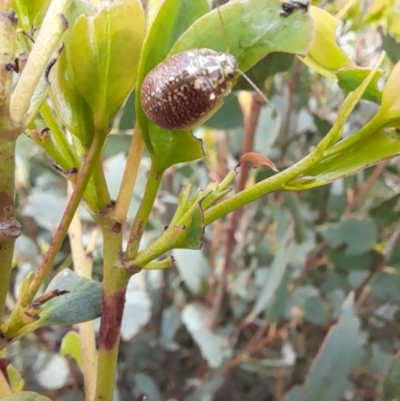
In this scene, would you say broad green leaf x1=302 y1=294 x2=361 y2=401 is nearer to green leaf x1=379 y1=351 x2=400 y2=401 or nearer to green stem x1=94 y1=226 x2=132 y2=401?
green leaf x1=379 y1=351 x2=400 y2=401

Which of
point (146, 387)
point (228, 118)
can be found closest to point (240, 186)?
point (228, 118)

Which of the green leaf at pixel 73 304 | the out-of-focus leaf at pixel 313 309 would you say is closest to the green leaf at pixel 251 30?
the green leaf at pixel 73 304

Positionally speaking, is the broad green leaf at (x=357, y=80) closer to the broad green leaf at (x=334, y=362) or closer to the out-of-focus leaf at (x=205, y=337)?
the broad green leaf at (x=334, y=362)

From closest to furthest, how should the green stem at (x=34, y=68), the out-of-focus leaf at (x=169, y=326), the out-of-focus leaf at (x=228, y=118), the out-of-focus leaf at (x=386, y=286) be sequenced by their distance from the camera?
the green stem at (x=34, y=68) < the out-of-focus leaf at (x=228, y=118) < the out-of-focus leaf at (x=386, y=286) < the out-of-focus leaf at (x=169, y=326)

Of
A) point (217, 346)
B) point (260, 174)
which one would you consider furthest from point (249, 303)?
point (260, 174)

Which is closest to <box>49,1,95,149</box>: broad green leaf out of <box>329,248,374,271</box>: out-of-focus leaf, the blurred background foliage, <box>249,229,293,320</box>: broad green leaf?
the blurred background foliage

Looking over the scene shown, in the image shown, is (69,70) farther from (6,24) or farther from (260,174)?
(260,174)

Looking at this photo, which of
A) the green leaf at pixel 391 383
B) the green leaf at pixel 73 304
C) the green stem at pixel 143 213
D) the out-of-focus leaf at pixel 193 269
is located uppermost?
the green stem at pixel 143 213
